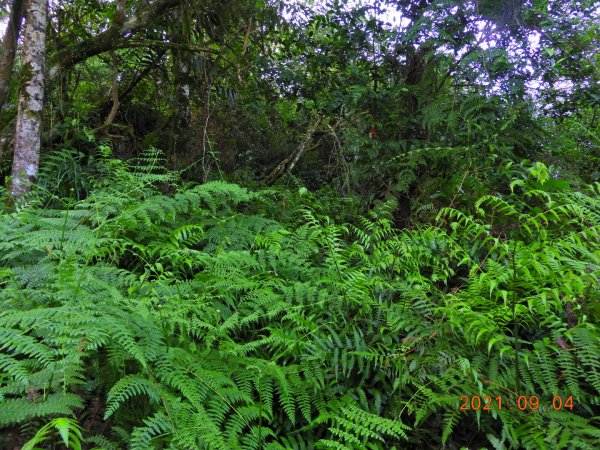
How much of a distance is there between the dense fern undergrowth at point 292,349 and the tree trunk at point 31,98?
1.02m

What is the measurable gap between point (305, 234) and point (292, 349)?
3.99 feet

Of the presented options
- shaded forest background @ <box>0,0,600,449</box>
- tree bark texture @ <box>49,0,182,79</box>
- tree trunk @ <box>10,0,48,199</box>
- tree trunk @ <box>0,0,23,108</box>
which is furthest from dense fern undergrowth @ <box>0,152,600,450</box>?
tree bark texture @ <box>49,0,182,79</box>

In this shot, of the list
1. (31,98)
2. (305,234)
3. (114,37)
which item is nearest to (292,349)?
(305,234)

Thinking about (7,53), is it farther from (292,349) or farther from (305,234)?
(292,349)

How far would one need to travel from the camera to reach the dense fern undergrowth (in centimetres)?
185

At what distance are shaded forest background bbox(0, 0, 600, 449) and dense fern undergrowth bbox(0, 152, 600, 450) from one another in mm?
17

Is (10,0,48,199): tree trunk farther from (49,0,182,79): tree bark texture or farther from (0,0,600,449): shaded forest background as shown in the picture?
(49,0,182,79): tree bark texture

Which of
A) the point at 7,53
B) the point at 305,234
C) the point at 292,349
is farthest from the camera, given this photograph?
the point at 7,53

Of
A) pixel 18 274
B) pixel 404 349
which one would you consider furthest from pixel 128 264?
pixel 404 349

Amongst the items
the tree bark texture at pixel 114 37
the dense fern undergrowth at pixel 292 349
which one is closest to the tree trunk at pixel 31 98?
the tree bark texture at pixel 114 37

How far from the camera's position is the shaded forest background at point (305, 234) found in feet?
6.56

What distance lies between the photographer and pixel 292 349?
2.36 meters

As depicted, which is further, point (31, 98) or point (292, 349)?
point (31, 98)

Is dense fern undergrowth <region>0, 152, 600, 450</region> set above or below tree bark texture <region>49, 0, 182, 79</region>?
below
